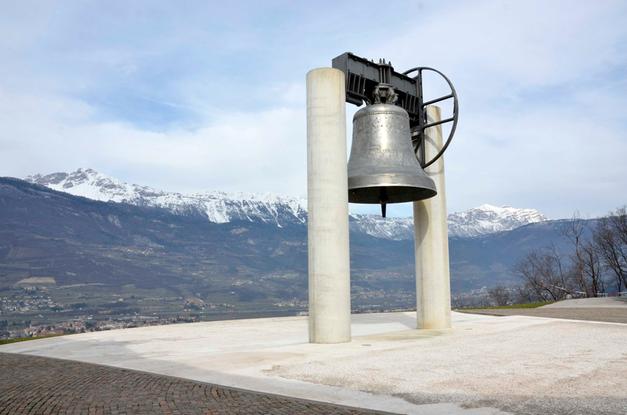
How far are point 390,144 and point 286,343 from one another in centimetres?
600

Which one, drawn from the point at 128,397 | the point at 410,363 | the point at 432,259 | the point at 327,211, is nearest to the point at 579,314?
the point at 432,259

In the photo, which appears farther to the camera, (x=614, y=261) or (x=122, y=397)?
(x=614, y=261)

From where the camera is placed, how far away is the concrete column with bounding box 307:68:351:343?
578 inches

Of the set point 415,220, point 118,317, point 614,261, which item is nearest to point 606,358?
point 415,220

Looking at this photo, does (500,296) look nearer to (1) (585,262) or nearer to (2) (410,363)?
(1) (585,262)

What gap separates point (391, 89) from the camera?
1725 centimetres

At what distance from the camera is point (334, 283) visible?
48.3 ft

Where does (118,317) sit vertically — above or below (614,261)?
below

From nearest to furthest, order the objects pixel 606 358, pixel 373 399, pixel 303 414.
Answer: pixel 303 414
pixel 373 399
pixel 606 358

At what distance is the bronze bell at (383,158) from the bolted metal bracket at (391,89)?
2.95 feet

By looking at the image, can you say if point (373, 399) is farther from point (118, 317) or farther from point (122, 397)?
point (118, 317)

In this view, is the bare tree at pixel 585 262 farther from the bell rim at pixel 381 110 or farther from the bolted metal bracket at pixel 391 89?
the bell rim at pixel 381 110

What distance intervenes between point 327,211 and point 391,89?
476 cm

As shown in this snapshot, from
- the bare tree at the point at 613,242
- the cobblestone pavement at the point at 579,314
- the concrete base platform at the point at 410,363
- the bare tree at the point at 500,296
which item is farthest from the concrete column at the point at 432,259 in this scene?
the bare tree at the point at 500,296
